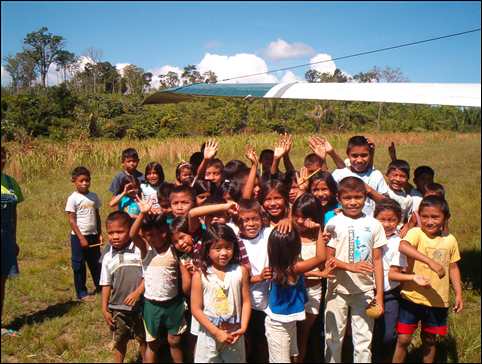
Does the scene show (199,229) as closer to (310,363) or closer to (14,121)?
(310,363)

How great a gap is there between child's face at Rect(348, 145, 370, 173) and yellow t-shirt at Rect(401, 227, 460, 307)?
107 cm

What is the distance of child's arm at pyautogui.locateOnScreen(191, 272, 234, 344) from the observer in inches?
102

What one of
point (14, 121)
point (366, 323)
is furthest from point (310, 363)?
point (14, 121)

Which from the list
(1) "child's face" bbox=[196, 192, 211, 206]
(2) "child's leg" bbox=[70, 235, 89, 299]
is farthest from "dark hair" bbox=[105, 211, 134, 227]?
(2) "child's leg" bbox=[70, 235, 89, 299]

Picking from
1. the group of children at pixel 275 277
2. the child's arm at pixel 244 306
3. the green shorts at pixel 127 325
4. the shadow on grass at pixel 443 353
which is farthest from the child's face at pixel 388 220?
the green shorts at pixel 127 325

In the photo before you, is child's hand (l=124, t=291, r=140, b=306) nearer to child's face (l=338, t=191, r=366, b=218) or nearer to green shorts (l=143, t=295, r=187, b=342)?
green shorts (l=143, t=295, r=187, b=342)

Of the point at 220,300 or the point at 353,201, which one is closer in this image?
the point at 220,300

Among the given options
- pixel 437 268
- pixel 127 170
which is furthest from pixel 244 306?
pixel 127 170

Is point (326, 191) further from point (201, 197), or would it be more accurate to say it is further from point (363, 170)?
point (201, 197)

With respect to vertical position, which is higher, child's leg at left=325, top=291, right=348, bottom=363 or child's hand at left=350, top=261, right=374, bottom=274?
child's hand at left=350, top=261, right=374, bottom=274

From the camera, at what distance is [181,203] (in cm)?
333

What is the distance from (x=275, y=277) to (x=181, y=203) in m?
1.05

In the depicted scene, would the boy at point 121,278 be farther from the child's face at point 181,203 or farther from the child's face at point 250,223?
the child's face at point 250,223

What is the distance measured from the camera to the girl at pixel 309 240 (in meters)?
2.96
